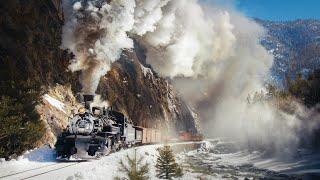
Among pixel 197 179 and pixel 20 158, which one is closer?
pixel 20 158

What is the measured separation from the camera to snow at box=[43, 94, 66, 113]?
36.7 m

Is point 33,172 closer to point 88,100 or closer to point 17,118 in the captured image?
point 17,118

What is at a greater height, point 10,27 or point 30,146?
point 10,27

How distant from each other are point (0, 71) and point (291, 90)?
49.1m

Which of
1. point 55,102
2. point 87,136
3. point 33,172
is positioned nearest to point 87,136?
point 87,136

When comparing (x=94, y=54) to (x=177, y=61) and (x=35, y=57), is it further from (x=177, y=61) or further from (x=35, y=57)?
(x=177, y=61)

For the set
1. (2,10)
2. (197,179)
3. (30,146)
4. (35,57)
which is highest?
(2,10)

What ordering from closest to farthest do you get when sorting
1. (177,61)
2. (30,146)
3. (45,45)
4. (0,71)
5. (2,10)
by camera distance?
(30,146)
(0,71)
(2,10)
(45,45)
(177,61)

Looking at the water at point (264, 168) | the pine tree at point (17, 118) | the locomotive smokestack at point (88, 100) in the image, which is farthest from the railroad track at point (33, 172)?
the water at point (264, 168)

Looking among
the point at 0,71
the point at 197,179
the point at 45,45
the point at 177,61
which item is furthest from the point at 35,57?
the point at 177,61

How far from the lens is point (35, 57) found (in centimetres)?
3991

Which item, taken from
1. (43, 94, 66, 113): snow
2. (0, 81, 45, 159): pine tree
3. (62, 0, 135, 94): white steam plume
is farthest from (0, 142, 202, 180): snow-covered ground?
(62, 0, 135, 94): white steam plume

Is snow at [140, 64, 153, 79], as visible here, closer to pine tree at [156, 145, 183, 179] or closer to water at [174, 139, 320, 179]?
water at [174, 139, 320, 179]

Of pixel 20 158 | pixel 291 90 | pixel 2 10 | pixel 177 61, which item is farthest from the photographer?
pixel 177 61
